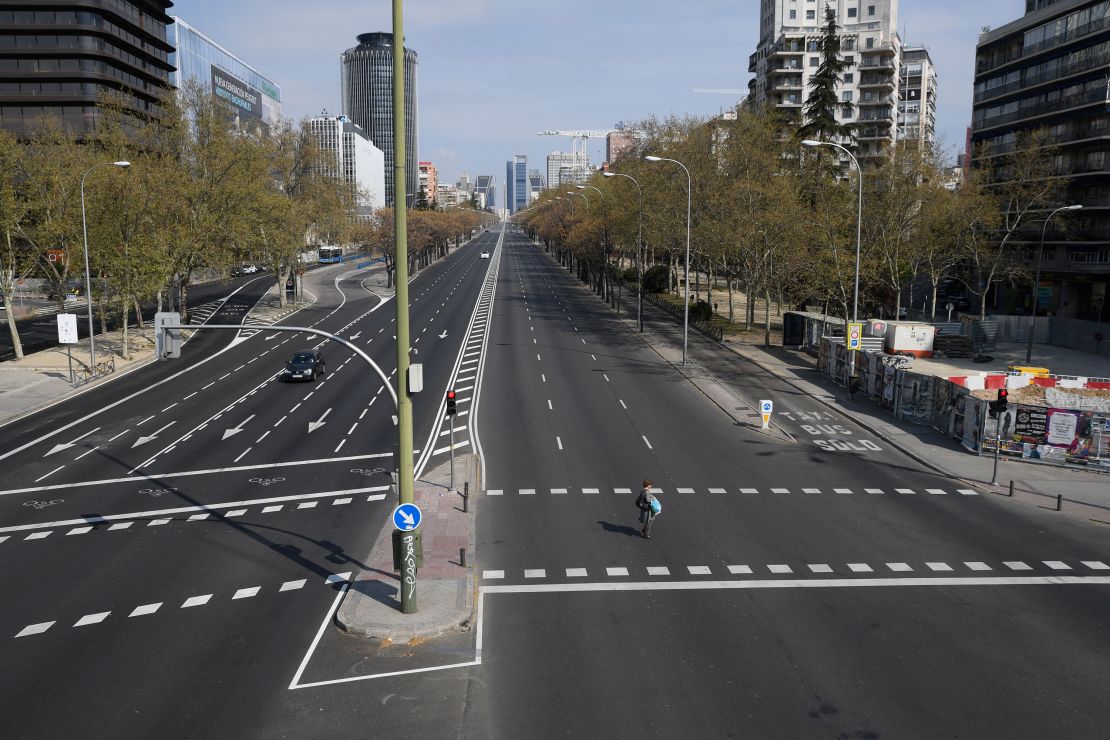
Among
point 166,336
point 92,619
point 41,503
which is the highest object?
point 166,336

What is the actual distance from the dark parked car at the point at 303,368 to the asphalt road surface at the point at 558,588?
688 cm

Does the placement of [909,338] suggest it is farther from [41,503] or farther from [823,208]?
[41,503]

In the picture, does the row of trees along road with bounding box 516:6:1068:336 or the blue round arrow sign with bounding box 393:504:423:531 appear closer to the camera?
the blue round arrow sign with bounding box 393:504:423:531

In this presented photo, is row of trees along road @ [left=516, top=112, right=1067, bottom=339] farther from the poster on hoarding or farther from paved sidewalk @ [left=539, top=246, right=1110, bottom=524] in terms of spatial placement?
the poster on hoarding

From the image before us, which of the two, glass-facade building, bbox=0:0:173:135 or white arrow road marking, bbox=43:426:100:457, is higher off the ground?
glass-facade building, bbox=0:0:173:135

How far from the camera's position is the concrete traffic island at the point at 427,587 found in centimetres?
1476

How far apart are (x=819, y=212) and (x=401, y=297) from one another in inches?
1960

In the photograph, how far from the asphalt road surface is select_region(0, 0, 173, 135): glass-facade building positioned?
67601mm

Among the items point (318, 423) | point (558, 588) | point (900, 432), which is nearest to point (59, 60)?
point (318, 423)

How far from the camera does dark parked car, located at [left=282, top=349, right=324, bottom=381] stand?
1630 inches

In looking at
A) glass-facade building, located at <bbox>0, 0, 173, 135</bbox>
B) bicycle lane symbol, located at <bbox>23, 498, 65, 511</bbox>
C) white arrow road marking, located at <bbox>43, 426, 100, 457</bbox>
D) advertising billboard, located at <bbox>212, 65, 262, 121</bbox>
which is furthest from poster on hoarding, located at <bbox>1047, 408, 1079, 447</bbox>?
advertising billboard, located at <bbox>212, 65, 262, 121</bbox>

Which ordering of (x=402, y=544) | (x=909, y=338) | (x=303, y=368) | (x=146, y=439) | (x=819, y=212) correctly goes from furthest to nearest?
(x=819, y=212) → (x=909, y=338) → (x=303, y=368) → (x=146, y=439) → (x=402, y=544)

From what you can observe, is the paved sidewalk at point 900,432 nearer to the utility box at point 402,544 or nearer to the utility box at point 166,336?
the utility box at point 402,544

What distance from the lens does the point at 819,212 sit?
59031mm
